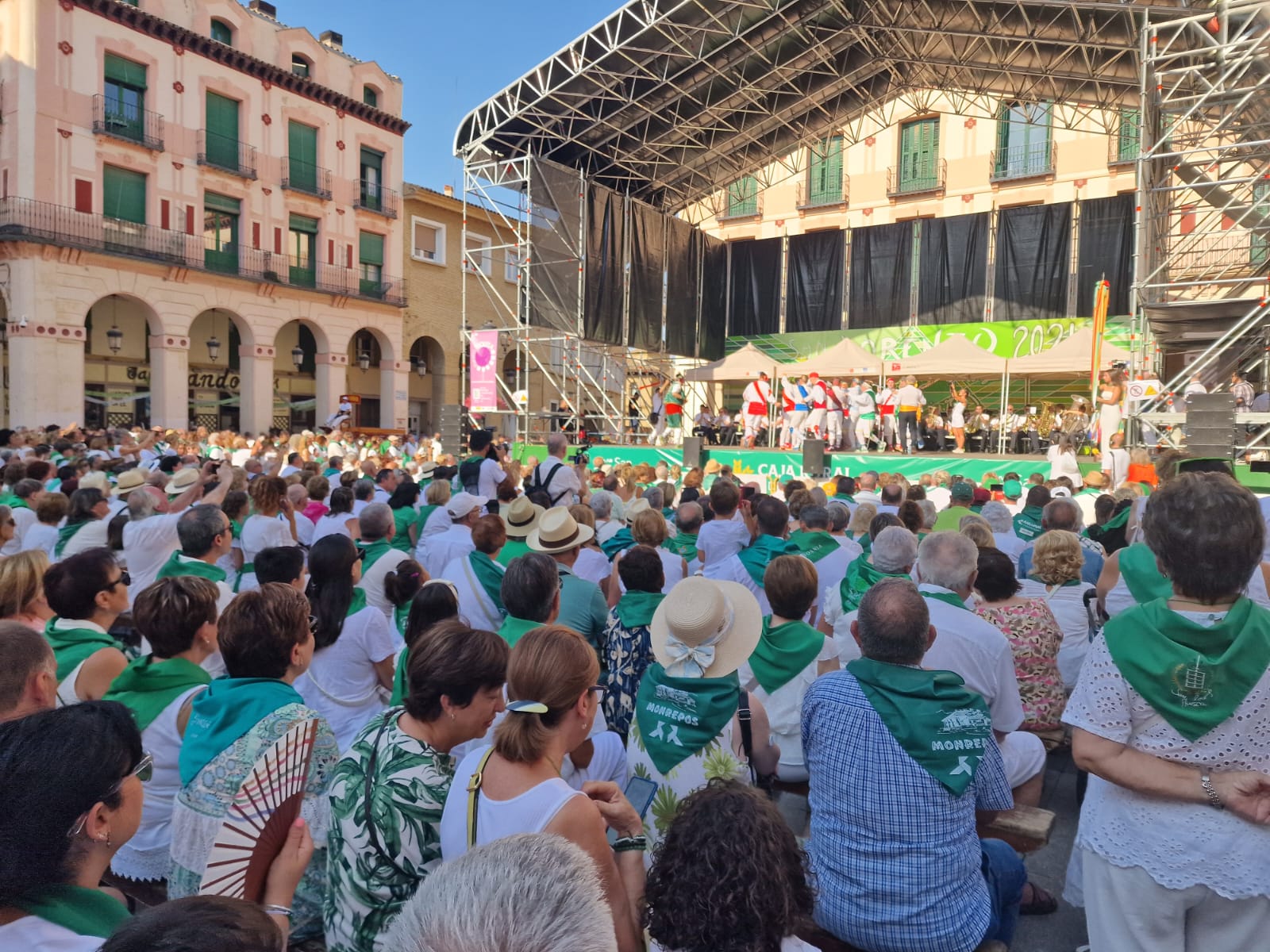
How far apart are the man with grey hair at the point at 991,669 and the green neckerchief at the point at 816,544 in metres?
1.84

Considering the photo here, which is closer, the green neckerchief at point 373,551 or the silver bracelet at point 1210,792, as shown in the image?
the silver bracelet at point 1210,792

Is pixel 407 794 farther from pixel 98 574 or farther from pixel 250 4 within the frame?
pixel 250 4

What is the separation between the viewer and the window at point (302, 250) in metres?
24.6

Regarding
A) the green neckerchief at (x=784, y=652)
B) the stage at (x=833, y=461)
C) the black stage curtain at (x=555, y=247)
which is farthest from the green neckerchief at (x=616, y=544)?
the black stage curtain at (x=555, y=247)

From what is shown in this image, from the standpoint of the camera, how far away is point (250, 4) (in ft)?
77.2

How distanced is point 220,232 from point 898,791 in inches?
989

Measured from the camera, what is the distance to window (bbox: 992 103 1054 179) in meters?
21.3

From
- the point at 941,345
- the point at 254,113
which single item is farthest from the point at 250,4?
the point at 941,345

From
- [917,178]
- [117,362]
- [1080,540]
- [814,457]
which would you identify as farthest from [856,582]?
[117,362]

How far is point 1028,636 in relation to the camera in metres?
3.86

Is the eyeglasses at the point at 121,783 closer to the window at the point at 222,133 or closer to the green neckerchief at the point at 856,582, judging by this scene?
the green neckerchief at the point at 856,582

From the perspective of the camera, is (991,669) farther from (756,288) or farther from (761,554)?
(756,288)

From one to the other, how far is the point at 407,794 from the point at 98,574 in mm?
1950

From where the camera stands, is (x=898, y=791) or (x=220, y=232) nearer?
(x=898, y=791)
